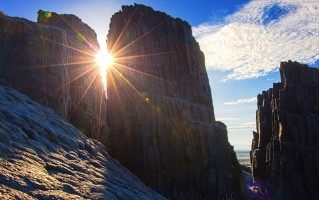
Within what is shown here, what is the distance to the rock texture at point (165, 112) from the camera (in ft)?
148

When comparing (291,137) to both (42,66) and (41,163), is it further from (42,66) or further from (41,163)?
(41,163)

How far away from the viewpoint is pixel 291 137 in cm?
7625

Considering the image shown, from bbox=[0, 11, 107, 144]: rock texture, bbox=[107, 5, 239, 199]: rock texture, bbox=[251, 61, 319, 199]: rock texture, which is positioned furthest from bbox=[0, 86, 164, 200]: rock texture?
bbox=[251, 61, 319, 199]: rock texture

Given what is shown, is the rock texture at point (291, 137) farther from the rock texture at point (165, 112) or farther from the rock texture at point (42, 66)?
the rock texture at point (42, 66)

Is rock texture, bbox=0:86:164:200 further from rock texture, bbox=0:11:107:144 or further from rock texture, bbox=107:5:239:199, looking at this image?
rock texture, bbox=107:5:239:199

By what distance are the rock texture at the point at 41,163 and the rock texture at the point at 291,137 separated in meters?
62.3

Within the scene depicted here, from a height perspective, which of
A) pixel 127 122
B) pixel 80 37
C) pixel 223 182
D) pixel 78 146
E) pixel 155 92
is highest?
pixel 80 37

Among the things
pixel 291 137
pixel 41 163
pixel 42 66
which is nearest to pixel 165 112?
pixel 42 66

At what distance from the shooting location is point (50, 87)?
2923 centimetres

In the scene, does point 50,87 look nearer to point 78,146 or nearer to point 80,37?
point 78,146

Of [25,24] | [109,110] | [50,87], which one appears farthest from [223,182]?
[25,24]

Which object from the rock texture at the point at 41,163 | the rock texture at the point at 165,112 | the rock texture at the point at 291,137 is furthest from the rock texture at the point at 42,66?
the rock texture at the point at 291,137

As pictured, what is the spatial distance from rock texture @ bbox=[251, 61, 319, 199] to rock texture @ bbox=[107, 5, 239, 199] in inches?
1074

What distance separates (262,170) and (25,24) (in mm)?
67297
